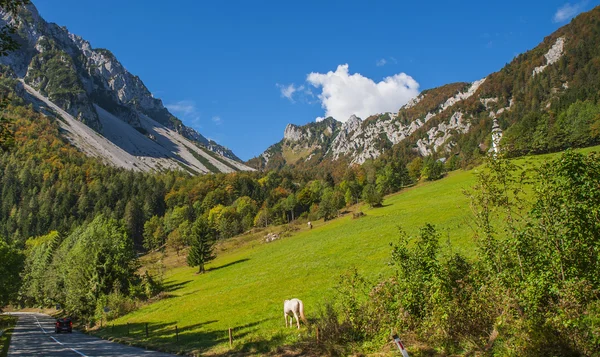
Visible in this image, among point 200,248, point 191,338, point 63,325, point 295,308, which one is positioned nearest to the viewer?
point 295,308

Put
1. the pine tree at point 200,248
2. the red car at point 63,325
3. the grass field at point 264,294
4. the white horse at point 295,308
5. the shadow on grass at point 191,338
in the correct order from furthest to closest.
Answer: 1. the pine tree at point 200,248
2. the red car at point 63,325
3. the grass field at point 264,294
4. the white horse at point 295,308
5. the shadow on grass at point 191,338

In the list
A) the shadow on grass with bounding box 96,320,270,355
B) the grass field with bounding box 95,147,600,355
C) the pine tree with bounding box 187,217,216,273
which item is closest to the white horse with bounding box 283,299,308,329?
the grass field with bounding box 95,147,600,355

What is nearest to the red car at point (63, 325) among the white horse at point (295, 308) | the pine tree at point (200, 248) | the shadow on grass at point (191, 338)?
the shadow on grass at point (191, 338)

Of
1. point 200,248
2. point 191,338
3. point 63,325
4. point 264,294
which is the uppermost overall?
point 200,248

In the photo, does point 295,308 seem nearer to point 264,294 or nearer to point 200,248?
point 264,294

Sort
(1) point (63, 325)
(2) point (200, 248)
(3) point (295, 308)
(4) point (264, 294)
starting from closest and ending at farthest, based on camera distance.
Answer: (3) point (295, 308), (4) point (264, 294), (1) point (63, 325), (2) point (200, 248)

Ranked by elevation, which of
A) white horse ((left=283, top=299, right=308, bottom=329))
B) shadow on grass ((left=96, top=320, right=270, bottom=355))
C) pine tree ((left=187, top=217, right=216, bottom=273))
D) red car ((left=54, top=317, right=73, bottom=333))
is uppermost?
pine tree ((left=187, top=217, right=216, bottom=273))

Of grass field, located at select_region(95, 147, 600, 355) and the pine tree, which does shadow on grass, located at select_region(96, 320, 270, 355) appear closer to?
grass field, located at select_region(95, 147, 600, 355)

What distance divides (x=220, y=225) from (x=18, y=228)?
113 m

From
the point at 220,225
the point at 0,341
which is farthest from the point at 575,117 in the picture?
the point at 0,341

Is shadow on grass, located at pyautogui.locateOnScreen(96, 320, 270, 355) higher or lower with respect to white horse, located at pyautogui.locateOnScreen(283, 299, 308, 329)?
lower

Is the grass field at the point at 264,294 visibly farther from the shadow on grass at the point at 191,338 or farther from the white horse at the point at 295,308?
the white horse at the point at 295,308

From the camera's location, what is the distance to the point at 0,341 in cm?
3156

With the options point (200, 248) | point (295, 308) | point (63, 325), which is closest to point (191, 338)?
point (295, 308)
